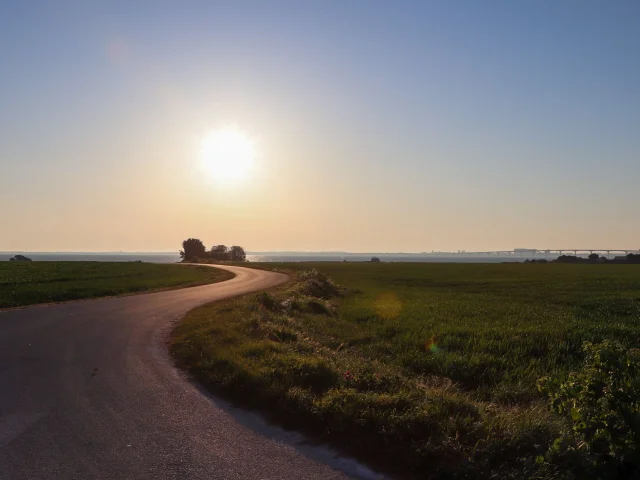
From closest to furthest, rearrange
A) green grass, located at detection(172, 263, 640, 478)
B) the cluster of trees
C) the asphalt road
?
the asphalt road
green grass, located at detection(172, 263, 640, 478)
the cluster of trees

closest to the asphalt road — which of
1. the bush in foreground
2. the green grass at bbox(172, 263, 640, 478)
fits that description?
the green grass at bbox(172, 263, 640, 478)

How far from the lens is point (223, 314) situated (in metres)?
19.6

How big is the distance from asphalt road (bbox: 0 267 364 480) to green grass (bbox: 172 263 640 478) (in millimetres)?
924

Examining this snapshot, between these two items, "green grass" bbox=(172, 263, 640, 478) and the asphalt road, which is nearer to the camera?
the asphalt road

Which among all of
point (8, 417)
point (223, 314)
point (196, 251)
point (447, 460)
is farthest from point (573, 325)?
point (196, 251)

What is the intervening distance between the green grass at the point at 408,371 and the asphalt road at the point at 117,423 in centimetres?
92

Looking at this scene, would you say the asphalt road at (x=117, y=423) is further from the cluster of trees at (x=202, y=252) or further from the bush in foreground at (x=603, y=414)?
the cluster of trees at (x=202, y=252)

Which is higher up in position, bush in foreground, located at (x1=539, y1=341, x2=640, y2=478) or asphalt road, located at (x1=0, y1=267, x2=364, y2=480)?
bush in foreground, located at (x1=539, y1=341, x2=640, y2=478)

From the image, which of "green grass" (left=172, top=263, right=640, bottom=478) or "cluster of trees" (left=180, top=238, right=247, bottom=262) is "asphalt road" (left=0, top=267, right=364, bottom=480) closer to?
"green grass" (left=172, top=263, right=640, bottom=478)

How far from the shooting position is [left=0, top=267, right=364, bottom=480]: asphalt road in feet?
20.7

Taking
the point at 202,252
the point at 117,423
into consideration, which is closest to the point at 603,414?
the point at 117,423

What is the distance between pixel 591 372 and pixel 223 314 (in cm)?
1592

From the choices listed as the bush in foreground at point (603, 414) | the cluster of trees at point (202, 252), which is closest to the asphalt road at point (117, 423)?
the bush in foreground at point (603, 414)

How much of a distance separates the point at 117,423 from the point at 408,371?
7.54m
